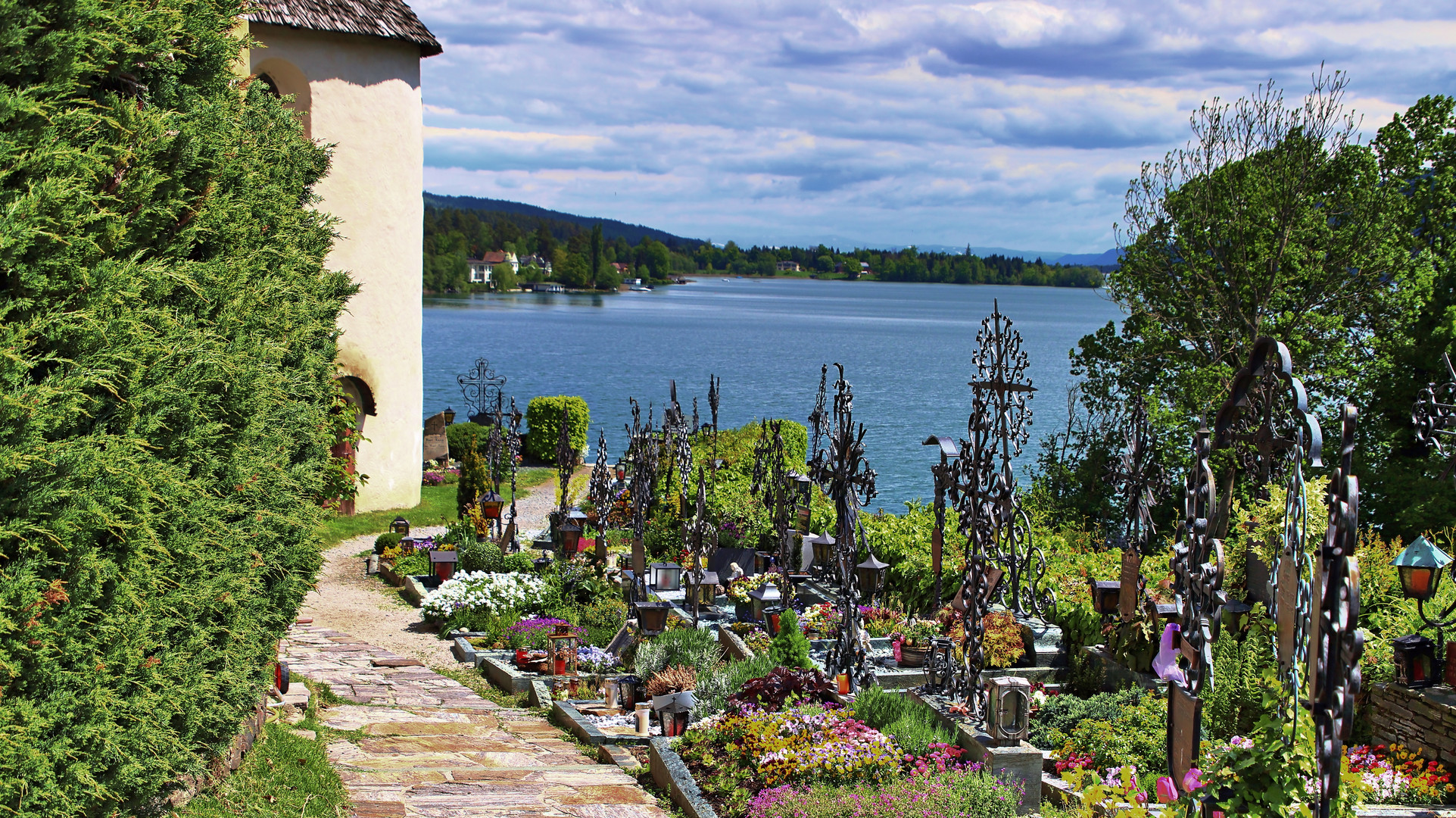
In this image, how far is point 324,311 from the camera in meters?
9.68

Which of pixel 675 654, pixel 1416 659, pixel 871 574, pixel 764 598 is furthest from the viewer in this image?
pixel 764 598

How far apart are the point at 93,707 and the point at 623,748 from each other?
19.7ft

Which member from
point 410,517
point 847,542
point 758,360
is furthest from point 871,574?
point 758,360

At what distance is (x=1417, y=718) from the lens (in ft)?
30.1

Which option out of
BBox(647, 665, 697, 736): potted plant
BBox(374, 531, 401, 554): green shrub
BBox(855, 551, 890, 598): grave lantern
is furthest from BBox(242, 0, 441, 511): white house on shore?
BBox(647, 665, 697, 736): potted plant

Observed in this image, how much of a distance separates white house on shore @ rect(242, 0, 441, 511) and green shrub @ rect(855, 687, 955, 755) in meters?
15.1

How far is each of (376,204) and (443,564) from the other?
8.94 metres

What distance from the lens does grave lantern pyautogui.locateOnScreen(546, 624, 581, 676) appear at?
1264 centimetres

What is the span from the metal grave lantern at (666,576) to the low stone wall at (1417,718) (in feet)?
27.7

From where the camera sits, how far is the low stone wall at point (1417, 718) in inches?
348

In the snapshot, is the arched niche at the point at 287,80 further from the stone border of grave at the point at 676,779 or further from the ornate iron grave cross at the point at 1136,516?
the stone border of grave at the point at 676,779

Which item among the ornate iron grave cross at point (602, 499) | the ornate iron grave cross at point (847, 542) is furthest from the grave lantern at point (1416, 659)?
the ornate iron grave cross at point (602, 499)

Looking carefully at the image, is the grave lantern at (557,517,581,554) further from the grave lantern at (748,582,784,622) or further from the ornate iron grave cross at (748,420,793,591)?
the grave lantern at (748,582,784,622)

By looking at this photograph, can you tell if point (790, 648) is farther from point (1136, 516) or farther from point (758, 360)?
point (758, 360)
